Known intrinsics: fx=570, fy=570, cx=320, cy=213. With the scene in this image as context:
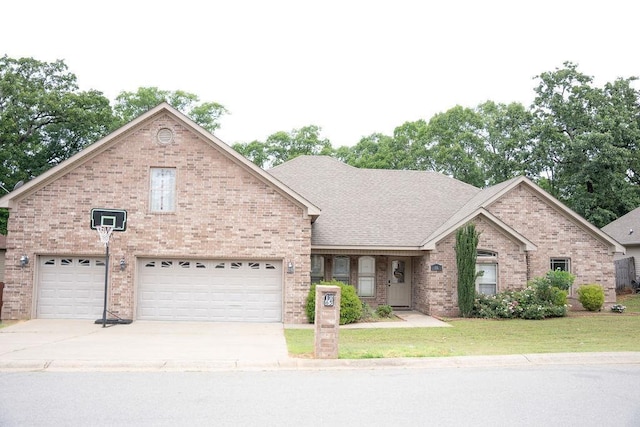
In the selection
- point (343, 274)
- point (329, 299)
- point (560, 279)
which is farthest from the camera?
point (343, 274)

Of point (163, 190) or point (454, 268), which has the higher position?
point (163, 190)

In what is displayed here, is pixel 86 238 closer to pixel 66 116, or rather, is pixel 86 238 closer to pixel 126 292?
pixel 126 292

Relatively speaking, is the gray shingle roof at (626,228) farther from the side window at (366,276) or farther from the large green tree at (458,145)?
the side window at (366,276)

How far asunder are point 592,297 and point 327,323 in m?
13.8

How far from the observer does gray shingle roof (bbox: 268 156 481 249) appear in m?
20.9

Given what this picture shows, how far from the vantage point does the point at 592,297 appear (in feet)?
68.6

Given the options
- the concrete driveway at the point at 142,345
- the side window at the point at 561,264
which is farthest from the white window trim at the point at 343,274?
the side window at the point at 561,264

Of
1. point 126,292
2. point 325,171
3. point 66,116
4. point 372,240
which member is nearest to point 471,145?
point 325,171

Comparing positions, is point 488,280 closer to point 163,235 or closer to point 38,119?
point 163,235

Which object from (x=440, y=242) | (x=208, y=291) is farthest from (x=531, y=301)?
(x=208, y=291)

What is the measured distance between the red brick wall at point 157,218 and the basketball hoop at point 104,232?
65 cm

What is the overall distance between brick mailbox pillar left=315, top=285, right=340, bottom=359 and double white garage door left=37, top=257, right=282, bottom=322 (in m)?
7.00

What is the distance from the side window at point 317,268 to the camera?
21.8m

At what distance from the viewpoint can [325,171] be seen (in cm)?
2664
